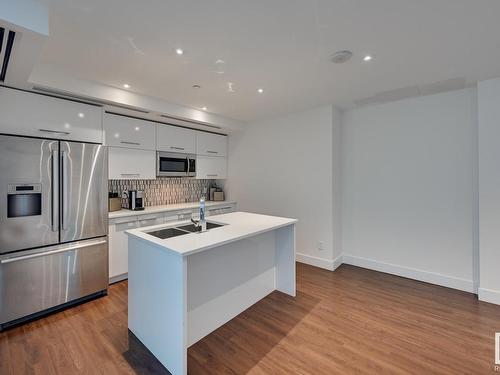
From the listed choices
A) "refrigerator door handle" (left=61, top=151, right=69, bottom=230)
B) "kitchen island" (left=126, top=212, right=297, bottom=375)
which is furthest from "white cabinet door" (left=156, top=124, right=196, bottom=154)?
"kitchen island" (left=126, top=212, right=297, bottom=375)

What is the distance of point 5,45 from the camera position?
1742mm

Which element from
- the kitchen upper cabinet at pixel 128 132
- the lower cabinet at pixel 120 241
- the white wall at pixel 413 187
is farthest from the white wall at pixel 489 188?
the kitchen upper cabinet at pixel 128 132

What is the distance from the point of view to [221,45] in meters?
2.03

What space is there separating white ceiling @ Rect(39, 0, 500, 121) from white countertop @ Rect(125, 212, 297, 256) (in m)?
1.55

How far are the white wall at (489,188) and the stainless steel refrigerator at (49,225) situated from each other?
14.0 ft

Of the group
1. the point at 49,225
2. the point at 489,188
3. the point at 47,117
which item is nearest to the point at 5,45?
the point at 47,117

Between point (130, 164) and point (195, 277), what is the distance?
2183 mm

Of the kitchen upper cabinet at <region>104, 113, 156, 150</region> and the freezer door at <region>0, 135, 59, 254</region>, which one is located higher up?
the kitchen upper cabinet at <region>104, 113, 156, 150</region>

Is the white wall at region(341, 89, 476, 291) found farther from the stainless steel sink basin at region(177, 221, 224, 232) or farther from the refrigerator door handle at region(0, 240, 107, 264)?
the refrigerator door handle at region(0, 240, 107, 264)

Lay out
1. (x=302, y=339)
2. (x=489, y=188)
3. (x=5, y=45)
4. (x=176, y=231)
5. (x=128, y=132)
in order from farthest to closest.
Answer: (x=128, y=132), (x=489, y=188), (x=176, y=231), (x=302, y=339), (x=5, y=45)

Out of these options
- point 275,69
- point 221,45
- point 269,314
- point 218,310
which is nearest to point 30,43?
point 221,45

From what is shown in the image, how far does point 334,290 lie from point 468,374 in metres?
1.39

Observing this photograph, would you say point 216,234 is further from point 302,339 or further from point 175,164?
point 175,164

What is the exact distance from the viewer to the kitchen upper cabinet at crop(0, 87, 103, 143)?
2.37 m
